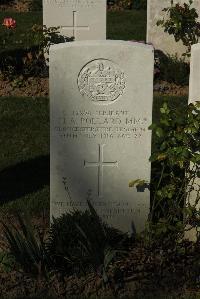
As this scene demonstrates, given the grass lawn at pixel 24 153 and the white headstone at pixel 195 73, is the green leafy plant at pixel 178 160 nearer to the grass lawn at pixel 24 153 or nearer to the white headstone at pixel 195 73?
the white headstone at pixel 195 73

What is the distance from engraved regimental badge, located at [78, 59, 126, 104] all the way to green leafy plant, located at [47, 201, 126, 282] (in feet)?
2.69

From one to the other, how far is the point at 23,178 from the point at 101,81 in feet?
6.68

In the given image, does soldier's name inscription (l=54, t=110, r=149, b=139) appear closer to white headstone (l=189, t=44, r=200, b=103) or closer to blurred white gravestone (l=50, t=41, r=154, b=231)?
blurred white gravestone (l=50, t=41, r=154, b=231)

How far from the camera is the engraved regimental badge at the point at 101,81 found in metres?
5.05

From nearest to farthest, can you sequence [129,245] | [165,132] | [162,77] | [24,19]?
[165,132], [129,245], [162,77], [24,19]

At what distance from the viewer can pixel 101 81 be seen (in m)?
5.09

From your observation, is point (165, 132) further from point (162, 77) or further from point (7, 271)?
point (162, 77)

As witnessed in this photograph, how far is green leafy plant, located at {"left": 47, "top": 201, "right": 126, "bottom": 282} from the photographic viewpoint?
15.5ft

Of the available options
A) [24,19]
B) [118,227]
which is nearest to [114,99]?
[118,227]

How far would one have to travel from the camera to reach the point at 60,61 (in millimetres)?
5008

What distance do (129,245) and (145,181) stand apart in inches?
20.3

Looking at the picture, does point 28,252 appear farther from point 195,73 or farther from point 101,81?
point 195,73

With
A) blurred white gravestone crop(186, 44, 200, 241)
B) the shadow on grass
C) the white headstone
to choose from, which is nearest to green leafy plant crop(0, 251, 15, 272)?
the shadow on grass

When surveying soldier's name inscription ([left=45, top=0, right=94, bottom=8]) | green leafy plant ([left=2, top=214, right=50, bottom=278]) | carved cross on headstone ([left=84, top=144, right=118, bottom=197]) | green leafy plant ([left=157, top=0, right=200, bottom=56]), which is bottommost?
green leafy plant ([left=2, top=214, right=50, bottom=278])
